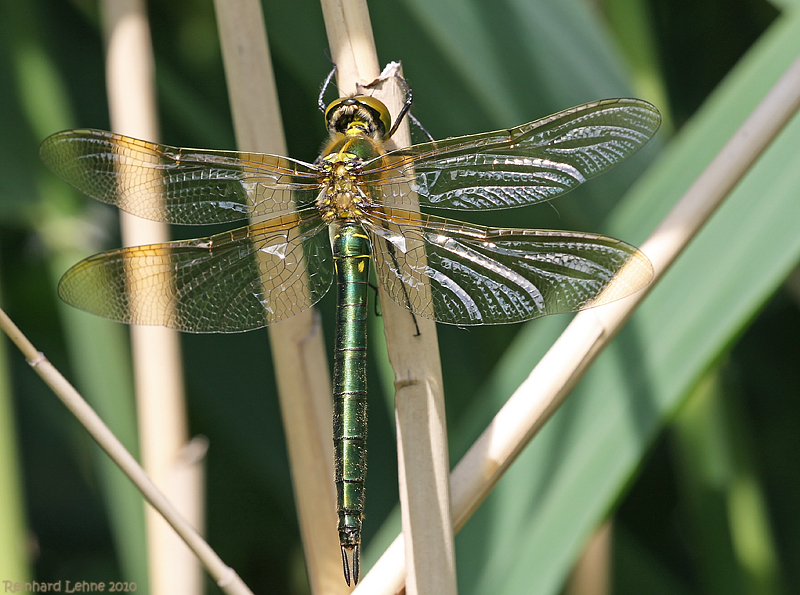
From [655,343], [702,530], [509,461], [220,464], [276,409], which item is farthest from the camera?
[220,464]

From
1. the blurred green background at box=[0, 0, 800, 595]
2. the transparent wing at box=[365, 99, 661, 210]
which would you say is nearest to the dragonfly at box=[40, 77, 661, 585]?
the transparent wing at box=[365, 99, 661, 210]

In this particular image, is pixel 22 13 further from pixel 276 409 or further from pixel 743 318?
pixel 743 318

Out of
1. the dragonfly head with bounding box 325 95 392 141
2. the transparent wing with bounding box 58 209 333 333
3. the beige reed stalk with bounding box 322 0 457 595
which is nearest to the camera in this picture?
the beige reed stalk with bounding box 322 0 457 595

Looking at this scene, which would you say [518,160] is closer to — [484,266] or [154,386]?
[484,266]

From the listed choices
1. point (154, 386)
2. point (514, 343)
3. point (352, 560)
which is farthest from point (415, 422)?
point (514, 343)

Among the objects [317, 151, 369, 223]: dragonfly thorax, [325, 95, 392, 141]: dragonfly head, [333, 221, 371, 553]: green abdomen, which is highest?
[325, 95, 392, 141]: dragonfly head

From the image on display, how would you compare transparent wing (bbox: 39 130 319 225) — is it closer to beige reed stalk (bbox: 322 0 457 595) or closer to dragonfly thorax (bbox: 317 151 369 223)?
dragonfly thorax (bbox: 317 151 369 223)

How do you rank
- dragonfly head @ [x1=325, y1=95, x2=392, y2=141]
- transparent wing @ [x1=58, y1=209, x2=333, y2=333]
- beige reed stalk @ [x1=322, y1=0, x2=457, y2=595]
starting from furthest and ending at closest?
transparent wing @ [x1=58, y1=209, x2=333, y2=333] < dragonfly head @ [x1=325, y1=95, x2=392, y2=141] < beige reed stalk @ [x1=322, y1=0, x2=457, y2=595]

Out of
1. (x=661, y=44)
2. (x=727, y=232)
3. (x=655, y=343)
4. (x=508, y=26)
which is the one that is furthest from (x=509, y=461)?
(x=661, y=44)
